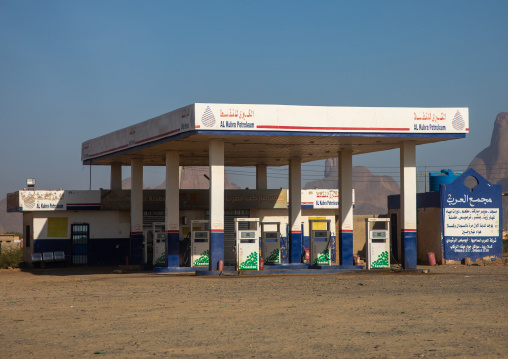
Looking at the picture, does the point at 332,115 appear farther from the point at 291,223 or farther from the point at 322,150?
the point at 291,223

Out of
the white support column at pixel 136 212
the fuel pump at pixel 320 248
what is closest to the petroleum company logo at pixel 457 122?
the fuel pump at pixel 320 248

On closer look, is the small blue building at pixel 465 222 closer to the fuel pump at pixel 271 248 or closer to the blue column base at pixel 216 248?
the fuel pump at pixel 271 248

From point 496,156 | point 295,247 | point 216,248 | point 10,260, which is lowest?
point 10,260

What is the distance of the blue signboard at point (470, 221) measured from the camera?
115 feet

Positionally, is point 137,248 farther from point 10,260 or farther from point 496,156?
point 496,156

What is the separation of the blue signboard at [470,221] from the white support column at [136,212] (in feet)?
49.2

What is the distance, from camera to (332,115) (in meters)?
26.1

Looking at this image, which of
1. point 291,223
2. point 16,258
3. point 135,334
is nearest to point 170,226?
point 291,223

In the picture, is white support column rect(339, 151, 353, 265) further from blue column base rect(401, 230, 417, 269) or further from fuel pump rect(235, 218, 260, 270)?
fuel pump rect(235, 218, 260, 270)

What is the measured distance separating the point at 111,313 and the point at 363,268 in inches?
647

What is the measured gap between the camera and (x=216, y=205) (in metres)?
26.1

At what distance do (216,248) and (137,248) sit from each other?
1009 cm

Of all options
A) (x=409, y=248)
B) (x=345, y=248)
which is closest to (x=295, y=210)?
(x=345, y=248)

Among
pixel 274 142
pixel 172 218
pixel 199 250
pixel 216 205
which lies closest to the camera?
pixel 216 205
